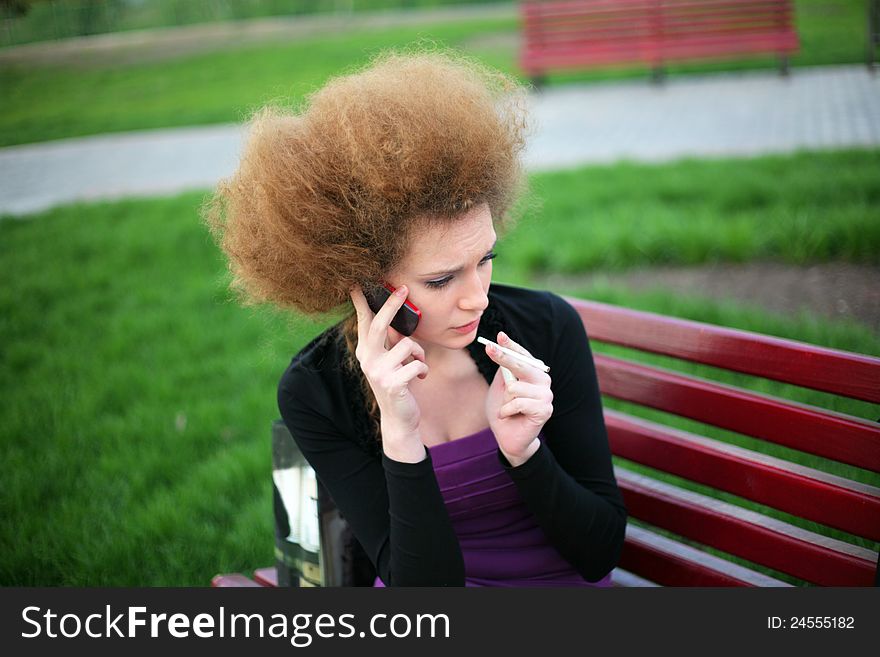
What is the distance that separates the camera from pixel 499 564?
222 centimetres

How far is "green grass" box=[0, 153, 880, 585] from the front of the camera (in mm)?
3545

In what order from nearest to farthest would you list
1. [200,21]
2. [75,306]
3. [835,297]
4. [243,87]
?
[835,297] < [75,306] < [200,21] < [243,87]

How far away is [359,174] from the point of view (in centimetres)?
186

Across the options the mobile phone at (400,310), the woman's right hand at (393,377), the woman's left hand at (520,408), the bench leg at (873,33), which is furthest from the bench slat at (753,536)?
the bench leg at (873,33)

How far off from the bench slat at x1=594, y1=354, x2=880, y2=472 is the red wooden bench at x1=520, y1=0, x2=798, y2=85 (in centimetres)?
674

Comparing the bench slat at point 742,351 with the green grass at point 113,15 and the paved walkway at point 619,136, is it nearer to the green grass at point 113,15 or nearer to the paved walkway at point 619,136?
the paved walkway at point 619,136

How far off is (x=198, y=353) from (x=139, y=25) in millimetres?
3718

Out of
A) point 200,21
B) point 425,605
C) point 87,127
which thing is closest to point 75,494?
point 425,605

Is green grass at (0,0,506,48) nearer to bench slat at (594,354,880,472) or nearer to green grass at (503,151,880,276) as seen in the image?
green grass at (503,151,880,276)

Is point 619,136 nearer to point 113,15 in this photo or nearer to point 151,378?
point 113,15

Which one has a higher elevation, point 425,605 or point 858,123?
point 858,123

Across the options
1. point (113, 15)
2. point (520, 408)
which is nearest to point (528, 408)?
point (520, 408)

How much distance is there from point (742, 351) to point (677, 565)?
0.60 meters

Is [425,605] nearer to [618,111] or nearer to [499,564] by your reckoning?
[499,564]
